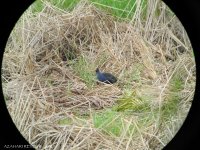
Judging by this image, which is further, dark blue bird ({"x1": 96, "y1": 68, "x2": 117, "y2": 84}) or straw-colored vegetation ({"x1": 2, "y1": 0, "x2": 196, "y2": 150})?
dark blue bird ({"x1": 96, "y1": 68, "x2": 117, "y2": 84})

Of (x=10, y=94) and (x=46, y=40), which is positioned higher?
(x=46, y=40)

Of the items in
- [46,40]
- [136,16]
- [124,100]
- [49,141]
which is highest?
[136,16]

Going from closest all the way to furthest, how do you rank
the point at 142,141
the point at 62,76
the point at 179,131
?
the point at 179,131, the point at 142,141, the point at 62,76

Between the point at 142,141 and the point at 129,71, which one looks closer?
the point at 142,141

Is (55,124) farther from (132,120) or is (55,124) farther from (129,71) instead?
(129,71)

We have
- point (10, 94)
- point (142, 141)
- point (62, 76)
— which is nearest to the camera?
point (142, 141)

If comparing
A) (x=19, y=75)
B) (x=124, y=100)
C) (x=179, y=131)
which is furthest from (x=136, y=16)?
(x=179, y=131)

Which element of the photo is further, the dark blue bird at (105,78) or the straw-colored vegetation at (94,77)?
the dark blue bird at (105,78)
